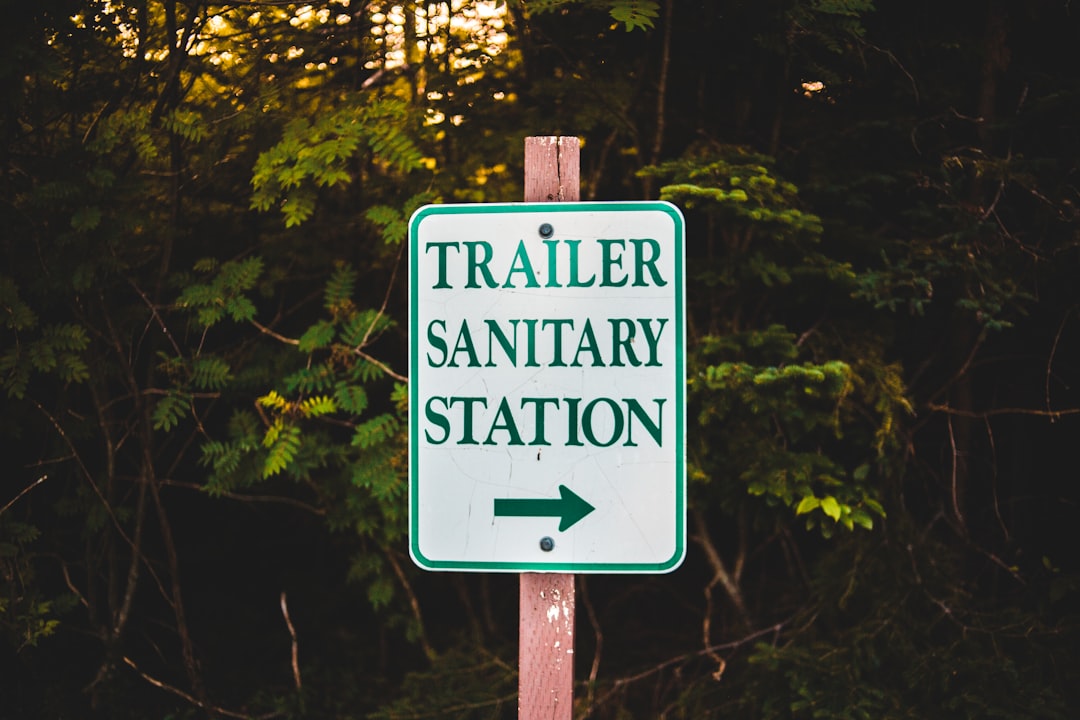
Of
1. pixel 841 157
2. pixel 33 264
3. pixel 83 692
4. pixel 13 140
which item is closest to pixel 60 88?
pixel 13 140

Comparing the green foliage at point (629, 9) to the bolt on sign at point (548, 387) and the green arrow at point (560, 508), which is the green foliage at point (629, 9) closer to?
the bolt on sign at point (548, 387)

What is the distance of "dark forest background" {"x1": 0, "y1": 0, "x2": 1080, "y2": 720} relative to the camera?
338 cm

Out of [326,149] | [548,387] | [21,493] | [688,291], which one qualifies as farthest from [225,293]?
[548,387]

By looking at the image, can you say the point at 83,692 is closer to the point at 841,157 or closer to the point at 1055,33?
the point at 841,157

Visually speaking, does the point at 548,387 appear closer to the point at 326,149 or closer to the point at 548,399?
the point at 548,399

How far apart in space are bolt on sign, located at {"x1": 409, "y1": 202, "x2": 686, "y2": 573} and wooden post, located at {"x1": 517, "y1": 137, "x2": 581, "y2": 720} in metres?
0.07

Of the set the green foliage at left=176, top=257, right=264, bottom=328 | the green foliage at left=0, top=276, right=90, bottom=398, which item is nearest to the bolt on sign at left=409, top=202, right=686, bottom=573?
the green foliage at left=176, top=257, right=264, bottom=328

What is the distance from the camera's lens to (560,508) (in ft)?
5.36

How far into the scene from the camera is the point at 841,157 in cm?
379

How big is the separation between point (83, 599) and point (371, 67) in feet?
9.46

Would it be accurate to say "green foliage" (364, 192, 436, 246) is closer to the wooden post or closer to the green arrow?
the wooden post

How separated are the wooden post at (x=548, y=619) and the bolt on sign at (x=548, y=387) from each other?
72 millimetres

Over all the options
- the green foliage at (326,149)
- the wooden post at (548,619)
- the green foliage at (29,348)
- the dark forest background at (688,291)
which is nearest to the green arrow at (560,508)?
the wooden post at (548,619)

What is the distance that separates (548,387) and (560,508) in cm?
23
